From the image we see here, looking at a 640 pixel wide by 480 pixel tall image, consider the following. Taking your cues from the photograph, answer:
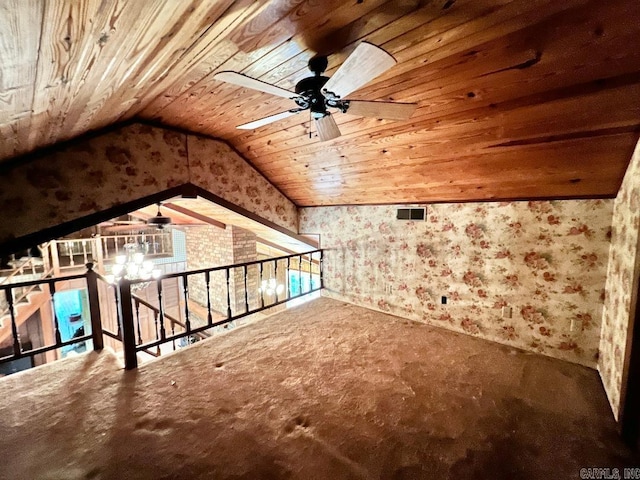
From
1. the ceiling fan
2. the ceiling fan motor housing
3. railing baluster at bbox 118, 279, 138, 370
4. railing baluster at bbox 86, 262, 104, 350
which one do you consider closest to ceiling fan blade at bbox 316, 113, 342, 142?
the ceiling fan

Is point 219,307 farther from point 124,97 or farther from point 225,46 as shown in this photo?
point 225,46

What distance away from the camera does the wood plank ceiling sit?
1.07 m

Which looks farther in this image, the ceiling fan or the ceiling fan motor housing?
the ceiling fan motor housing

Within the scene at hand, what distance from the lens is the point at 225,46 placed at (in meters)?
1.55

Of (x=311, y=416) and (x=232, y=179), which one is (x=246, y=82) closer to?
(x=311, y=416)

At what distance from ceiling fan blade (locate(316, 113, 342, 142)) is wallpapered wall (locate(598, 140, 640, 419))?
6.45 ft

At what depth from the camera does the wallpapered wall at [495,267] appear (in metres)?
2.56

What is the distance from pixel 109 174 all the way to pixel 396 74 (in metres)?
2.80

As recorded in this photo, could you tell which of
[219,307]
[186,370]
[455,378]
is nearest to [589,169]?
[455,378]

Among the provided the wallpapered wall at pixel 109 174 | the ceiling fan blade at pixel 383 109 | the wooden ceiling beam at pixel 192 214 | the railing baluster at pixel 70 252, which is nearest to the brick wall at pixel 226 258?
the wooden ceiling beam at pixel 192 214

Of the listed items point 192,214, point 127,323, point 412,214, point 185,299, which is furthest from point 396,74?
point 192,214

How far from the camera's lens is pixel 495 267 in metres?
3.02

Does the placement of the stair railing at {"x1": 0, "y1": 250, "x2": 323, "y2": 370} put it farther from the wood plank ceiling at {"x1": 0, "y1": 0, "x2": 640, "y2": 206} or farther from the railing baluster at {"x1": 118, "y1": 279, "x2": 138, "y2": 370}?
the wood plank ceiling at {"x1": 0, "y1": 0, "x2": 640, "y2": 206}

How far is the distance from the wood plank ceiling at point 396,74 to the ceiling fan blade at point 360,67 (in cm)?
30
